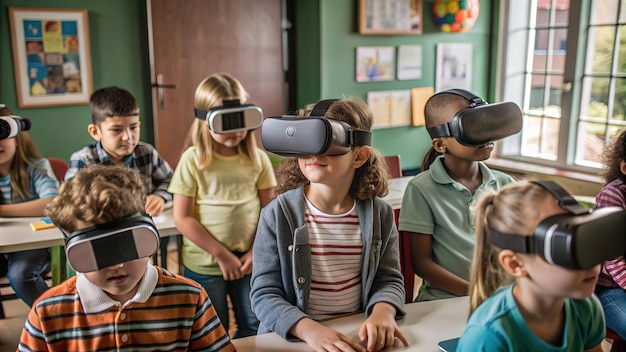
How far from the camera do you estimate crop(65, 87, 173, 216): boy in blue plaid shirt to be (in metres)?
2.34

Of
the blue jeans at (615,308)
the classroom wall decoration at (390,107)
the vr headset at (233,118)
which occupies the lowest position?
the blue jeans at (615,308)

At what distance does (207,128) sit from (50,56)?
200cm

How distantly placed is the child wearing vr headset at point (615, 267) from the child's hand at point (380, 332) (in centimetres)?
80

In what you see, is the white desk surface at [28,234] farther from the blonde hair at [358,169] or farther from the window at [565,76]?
the window at [565,76]

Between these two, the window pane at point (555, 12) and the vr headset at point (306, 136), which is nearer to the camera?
the vr headset at point (306, 136)

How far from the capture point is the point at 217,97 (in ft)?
7.24

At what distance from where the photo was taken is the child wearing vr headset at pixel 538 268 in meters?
0.92

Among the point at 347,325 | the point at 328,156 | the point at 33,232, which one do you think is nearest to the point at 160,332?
the point at 347,325

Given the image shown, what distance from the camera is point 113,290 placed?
3.70 feet

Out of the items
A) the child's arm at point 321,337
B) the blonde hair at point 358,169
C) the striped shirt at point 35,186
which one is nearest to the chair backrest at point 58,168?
the striped shirt at point 35,186

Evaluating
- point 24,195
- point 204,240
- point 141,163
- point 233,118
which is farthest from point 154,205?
point 233,118

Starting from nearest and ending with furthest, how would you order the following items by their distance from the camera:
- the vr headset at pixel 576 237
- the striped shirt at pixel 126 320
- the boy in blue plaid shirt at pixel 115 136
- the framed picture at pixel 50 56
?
the vr headset at pixel 576 237, the striped shirt at pixel 126 320, the boy in blue plaid shirt at pixel 115 136, the framed picture at pixel 50 56

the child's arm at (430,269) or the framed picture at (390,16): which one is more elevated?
the framed picture at (390,16)

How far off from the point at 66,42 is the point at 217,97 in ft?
6.31
